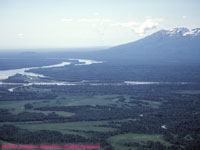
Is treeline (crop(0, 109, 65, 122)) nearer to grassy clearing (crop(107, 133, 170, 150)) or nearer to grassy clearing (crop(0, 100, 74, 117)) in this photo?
grassy clearing (crop(0, 100, 74, 117))

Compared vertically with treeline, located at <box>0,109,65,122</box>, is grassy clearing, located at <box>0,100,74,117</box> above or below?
above

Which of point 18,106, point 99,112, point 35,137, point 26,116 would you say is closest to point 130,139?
point 35,137

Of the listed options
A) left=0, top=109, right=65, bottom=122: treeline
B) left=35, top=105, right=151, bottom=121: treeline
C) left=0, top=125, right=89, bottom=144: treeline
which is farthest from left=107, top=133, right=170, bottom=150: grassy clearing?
left=0, top=109, right=65, bottom=122: treeline

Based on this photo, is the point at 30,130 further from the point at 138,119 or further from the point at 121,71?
the point at 121,71

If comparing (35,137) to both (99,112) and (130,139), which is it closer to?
(130,139)

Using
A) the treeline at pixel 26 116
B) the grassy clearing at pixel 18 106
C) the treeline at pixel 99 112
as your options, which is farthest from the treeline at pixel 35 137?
the grassy clearing at pixel 18 106

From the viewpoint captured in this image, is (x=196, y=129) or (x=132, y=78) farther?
(x=132, y=78)

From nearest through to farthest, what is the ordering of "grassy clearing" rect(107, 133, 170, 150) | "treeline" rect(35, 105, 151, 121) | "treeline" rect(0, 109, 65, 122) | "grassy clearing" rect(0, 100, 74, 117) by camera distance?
"grassy clearing" rect(107, 133, 170, 150) → "treeline" rect(0, 109, 65, 122) → "treeline" rect(35, 105, 151, 121) → "grassy clearing" rect(0, 100, 74, 117)

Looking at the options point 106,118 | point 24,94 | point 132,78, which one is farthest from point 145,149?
point 132,78

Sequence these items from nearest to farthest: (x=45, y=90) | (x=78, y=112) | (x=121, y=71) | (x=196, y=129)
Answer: (x=196, y=129), (x=78, y=112), (x=45, y=90), (x=121, y=71)
